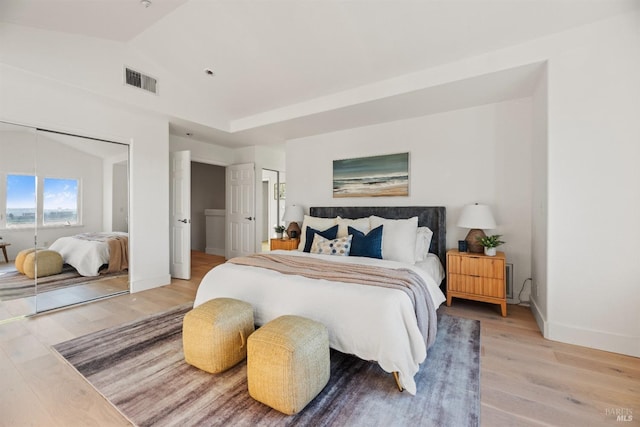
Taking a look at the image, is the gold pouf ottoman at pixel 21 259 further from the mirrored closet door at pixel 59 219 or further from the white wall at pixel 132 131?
the white wall at pixel 132 131

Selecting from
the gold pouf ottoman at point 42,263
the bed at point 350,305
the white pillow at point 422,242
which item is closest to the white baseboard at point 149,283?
the gold pouf ottoman at point 42,263

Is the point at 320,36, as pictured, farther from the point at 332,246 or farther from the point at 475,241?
the point at 475,241

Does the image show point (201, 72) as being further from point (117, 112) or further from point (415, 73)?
point (415, 73)

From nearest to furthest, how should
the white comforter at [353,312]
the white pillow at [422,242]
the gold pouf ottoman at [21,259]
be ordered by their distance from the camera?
the white comforter at [353,312] < the gold pouf ottoman at [21,259] < the white pillow at [422,242]

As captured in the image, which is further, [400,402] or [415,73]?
[415,73]

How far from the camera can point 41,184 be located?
309 centimetres

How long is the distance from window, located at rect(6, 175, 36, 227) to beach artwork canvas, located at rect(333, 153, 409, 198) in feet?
12.2

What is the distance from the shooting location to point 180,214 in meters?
4.57

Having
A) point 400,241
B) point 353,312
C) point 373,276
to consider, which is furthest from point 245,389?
point 400,241

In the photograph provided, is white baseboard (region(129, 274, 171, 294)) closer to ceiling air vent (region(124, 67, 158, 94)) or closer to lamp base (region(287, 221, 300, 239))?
lamp base (region(287, 221, 300, 239))

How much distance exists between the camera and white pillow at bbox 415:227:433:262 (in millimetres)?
3190

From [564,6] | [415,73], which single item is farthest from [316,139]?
[564,6]

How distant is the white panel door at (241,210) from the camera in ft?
18.4

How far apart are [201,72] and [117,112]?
1191mm
